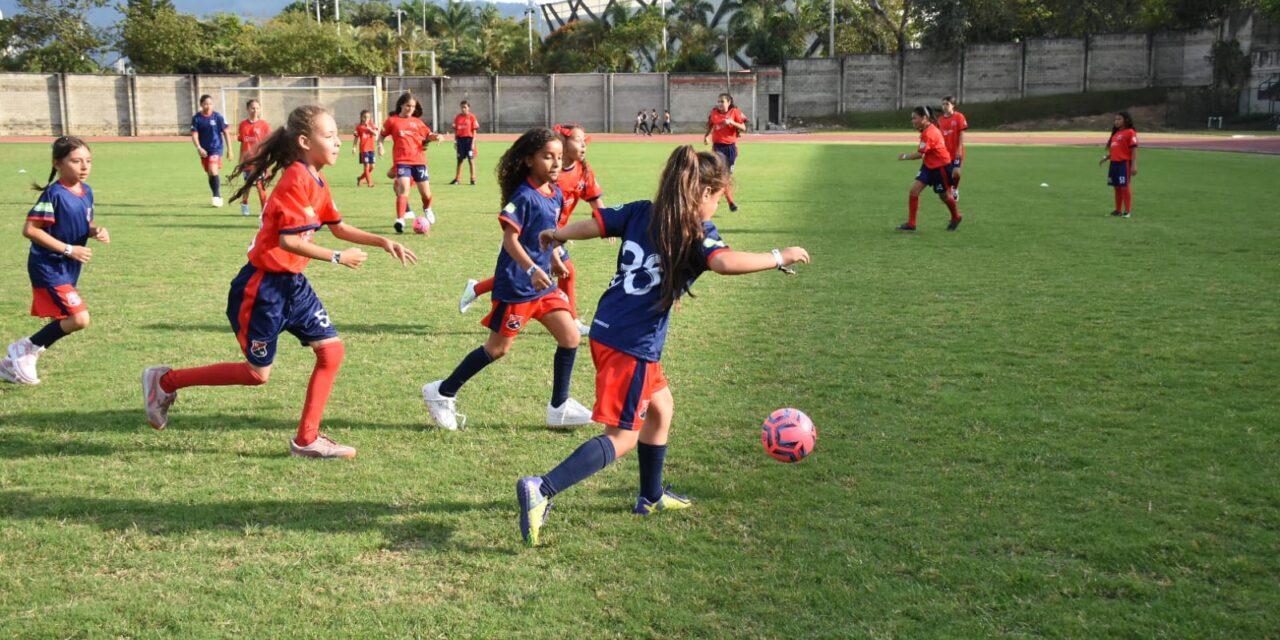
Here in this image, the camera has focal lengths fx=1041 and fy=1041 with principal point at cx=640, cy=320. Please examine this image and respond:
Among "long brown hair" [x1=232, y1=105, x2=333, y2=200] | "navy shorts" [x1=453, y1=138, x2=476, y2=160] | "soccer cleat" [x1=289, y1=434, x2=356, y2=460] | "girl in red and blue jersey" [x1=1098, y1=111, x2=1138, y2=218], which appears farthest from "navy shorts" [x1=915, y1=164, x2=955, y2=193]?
"navy shorts" [x1=453, y1=138, x2=476, y2=160]

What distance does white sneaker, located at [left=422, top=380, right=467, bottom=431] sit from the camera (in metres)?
5.92

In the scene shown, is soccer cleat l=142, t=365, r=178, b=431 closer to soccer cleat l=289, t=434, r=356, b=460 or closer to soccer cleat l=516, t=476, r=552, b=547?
soccer cleat l=289, t=434, r=356, b=460

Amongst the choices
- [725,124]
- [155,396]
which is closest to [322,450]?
[155,396]

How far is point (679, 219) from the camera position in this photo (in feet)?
13.8

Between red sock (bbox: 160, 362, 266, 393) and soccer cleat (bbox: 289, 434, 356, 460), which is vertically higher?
red sock (bbox: 160, 362, 266, 393)

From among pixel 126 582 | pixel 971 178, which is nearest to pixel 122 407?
pixel 126 582

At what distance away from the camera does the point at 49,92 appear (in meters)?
52.5

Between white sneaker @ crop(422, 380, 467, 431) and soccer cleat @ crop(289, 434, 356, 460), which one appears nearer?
soccer cleat @ crop(289, 434, 356, 460)

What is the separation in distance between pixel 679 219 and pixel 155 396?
3244 mm

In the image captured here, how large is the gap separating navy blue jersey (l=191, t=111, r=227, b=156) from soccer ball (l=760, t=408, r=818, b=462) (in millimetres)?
15740

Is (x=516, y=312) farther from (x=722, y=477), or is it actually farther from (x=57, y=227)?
(x=57, y=227)

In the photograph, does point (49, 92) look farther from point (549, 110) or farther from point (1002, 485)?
point (1002, 485)

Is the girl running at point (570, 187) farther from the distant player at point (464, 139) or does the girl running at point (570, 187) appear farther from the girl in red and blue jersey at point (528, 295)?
the distant player at point (464, 139)

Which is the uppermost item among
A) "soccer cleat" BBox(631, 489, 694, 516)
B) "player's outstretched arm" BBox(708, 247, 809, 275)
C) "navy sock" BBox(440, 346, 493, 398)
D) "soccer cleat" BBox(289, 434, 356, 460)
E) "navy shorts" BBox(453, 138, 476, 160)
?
"navy shorts" BBox(453, 138, 476, 160)
